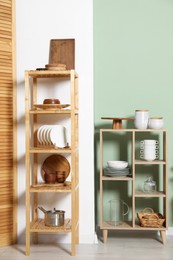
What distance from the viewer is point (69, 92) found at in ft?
13.5

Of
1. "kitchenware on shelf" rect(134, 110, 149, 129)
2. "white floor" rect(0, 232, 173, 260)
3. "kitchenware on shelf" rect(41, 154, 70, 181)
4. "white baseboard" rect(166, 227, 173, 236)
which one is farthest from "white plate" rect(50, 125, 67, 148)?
"white baseboard" rect(166, 227, 173, 236)

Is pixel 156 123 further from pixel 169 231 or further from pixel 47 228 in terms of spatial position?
pixel 47 228

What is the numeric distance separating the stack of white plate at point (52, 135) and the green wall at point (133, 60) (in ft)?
1.84

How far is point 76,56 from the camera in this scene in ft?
13.5

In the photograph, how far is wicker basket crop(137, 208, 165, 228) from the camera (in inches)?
161

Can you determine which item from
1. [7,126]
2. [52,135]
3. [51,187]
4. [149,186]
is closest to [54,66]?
[52,135]

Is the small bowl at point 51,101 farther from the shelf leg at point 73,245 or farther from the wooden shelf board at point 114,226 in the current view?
the wooden shelf board at point 114,226

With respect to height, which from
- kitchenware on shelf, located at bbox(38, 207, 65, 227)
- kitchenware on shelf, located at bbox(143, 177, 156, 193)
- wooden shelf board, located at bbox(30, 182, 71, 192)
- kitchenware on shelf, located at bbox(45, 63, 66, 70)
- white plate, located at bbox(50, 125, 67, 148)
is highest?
kitchenware on shelf, located at bbox(45, 63, 66, 70)

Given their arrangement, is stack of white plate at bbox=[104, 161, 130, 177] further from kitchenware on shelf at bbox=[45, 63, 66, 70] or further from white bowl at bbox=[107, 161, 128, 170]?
kitchenware on shelf at bbox=[45, 63, 66, 70]

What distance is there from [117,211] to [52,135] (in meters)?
1.01

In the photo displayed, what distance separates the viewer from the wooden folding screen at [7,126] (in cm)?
404

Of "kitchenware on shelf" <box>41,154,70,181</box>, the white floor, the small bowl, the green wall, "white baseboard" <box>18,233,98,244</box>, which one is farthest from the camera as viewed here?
the green wall

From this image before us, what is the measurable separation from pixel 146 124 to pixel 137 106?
1.19 ft

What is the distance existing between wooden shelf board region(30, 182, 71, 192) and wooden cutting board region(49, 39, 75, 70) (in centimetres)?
107
